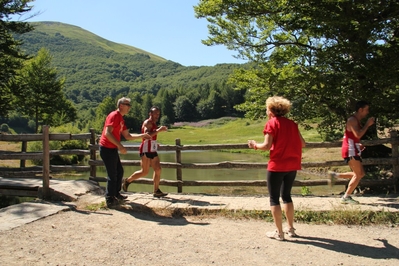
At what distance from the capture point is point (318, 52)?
9.06 meters

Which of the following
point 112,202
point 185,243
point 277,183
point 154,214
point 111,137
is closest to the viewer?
point 277,183

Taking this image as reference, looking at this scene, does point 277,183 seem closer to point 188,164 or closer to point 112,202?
point 112,202

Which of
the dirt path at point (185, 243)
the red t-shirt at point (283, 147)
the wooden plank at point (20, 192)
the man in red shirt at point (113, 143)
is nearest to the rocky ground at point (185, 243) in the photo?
the dirt path at point (185, 243)

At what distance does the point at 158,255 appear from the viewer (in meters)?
4.48

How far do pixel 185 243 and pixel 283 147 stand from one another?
185cm

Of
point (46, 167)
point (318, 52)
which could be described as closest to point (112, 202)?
point (46, 167)

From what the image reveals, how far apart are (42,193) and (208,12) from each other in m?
6.42

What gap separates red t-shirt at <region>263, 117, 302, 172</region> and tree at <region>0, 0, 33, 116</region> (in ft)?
62.5

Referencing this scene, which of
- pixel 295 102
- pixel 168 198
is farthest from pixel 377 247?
pixel 295 102

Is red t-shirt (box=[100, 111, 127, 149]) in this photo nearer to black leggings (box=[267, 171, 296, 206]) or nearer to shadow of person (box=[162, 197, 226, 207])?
shadow of person (box=[162, 197, 226, 207])

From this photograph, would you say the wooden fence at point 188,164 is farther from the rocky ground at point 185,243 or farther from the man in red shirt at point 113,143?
the rocky ground at point 185,243

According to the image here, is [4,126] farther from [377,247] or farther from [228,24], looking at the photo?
[377,247]

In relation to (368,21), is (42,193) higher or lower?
lower

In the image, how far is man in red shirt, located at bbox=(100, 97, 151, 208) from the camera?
6.41 meters
